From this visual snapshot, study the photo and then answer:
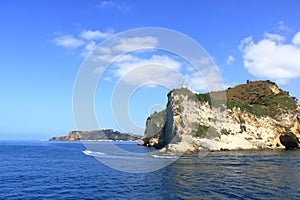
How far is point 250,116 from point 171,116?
3427 cm

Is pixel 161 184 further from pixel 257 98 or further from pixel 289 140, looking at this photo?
pixel 257 98

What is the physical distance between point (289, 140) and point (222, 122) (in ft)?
100

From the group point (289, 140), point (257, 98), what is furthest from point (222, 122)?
point (257, 98)

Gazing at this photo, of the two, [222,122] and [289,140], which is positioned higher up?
[222,122]

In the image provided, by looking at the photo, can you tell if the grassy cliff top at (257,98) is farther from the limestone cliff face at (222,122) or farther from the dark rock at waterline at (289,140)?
the dark rock at waterline at (289,140)

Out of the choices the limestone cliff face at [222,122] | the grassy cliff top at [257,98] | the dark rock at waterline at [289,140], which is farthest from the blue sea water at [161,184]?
the dark rock at waterline at [289,140]

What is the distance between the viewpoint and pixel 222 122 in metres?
113

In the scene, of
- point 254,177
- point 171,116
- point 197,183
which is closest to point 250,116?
point 171,116

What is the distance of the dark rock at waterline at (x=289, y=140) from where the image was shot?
117 m

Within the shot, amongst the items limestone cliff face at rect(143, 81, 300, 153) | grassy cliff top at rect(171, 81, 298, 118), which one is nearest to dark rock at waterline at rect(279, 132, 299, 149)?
limestone cliff face at rect(143, 81, 300, 153)

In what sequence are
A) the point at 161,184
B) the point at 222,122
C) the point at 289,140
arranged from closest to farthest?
1. the point at 161,184
2. the point at 222,122
3. the point at 289,140

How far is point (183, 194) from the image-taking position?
33000 millimetres

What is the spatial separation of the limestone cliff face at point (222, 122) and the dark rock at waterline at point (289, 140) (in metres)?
2.00

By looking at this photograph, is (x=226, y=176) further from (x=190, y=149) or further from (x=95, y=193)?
(x=190, y=149)
